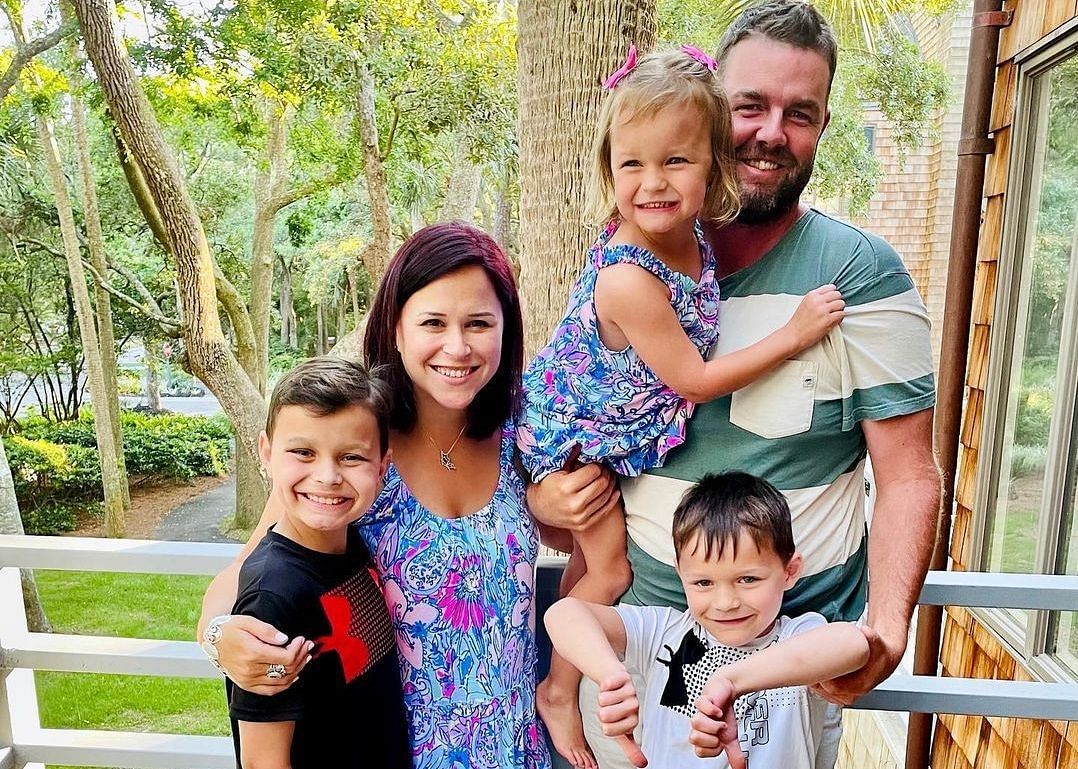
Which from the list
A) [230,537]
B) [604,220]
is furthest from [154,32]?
[604,220]

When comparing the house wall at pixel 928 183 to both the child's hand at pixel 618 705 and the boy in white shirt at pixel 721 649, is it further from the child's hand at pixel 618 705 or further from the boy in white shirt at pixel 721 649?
the child's hand at pixel 618 705

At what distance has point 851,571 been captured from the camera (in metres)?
1.38

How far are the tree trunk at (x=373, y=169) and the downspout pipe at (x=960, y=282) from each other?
5.43 m

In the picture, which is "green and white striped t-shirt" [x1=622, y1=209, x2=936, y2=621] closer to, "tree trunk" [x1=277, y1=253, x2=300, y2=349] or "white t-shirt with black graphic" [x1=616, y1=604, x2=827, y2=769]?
"white t-shirt with black graphic" [x1=616, y1=604, x2=827, y2=769]

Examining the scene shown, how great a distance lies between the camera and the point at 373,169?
8.20 meters

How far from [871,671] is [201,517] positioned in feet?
36.5

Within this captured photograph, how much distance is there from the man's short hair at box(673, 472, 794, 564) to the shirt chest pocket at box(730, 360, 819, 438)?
94 mm

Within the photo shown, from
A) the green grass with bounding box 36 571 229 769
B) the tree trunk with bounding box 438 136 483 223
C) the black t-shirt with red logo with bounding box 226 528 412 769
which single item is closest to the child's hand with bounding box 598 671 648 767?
the black t-shirt with red logo with bounding box 226 528 412 769

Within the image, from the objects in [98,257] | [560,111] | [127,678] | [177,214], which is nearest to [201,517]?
[98,257]

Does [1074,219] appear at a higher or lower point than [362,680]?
higher

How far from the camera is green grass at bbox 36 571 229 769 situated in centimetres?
721

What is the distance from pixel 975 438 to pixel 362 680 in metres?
2.73

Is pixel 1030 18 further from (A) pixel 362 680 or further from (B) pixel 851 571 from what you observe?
(A) pixel 362 680

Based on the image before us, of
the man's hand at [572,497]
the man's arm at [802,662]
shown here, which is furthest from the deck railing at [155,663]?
the man's arm at [802,662]
